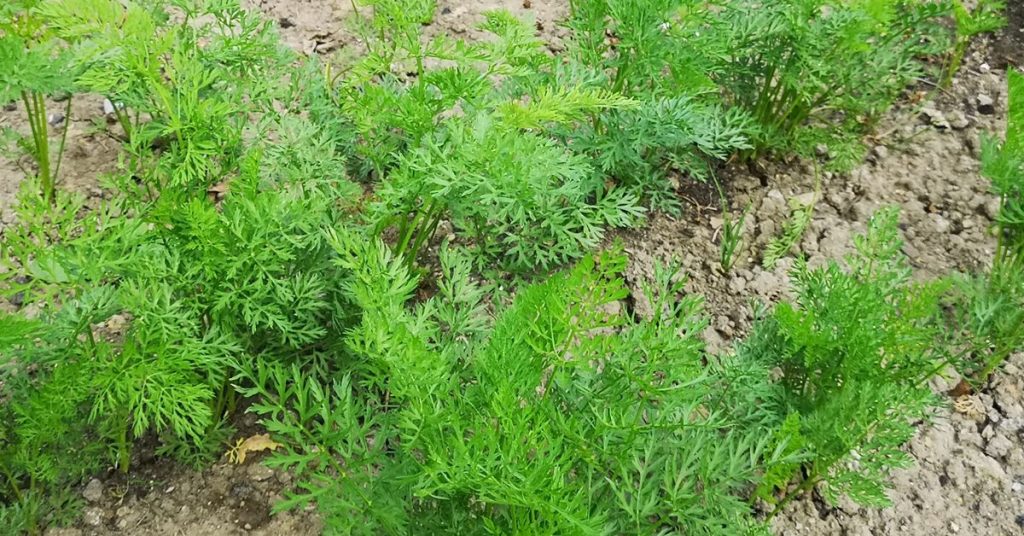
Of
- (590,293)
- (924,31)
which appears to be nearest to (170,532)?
(590,293)

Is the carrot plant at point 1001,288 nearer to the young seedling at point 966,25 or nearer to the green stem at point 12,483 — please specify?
the young seedling at point 966,25

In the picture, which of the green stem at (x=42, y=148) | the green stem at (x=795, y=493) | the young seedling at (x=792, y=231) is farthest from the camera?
the young seedling at (x=792, y=231)

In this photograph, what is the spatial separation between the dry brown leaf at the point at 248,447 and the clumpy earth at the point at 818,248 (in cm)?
2

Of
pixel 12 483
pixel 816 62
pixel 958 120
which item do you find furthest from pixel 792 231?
pixel 12 483

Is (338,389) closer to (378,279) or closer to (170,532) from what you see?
(378,279)

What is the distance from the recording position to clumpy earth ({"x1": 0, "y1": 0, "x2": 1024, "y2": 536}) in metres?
2.13

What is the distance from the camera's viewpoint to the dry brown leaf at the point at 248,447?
221 centimetres

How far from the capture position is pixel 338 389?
184 centimetres

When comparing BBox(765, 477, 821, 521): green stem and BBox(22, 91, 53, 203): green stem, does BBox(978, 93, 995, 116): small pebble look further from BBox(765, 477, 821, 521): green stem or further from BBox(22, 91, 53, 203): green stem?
BBox(22, 91, 53, 203): green stem

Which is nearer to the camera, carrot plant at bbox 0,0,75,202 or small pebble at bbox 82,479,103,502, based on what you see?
carrot plant at bbox 0,0,75,202

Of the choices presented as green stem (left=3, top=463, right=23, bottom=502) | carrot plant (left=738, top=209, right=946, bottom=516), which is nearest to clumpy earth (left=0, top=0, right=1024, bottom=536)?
green stem (left=3, top=463, right=23, bottom=502)

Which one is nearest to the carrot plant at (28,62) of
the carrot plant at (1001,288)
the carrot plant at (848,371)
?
the carrot plant at (848,371)

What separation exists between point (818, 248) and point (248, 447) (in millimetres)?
2068

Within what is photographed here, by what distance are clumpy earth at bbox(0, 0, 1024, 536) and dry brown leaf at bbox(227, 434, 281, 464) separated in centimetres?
2
